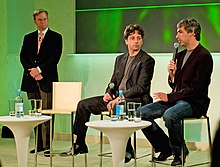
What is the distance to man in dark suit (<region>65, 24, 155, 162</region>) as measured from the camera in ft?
14.6

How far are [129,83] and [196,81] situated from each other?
0.75 meters

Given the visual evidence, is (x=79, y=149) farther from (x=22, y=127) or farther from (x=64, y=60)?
(x=64, y=60)

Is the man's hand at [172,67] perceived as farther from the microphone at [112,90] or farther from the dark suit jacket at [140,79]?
the microphone at [112,90]

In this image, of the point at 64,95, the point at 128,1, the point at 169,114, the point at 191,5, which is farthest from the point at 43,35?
the point at 169,114

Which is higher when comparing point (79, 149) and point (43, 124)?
point (43, 124)

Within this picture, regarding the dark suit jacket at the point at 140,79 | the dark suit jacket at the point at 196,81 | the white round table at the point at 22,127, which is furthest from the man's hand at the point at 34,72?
the dark suit jacket at the point at 196,81

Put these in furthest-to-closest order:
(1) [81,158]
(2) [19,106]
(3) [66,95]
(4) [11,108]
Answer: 1. (1) [81,158]
2. (3) [66,95]
3. (4) [11,108]
4. (2) [19,106]

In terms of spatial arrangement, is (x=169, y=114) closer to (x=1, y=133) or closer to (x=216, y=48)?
(x=216, y=48)

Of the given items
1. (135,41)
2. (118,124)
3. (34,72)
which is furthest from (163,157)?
(34,72)

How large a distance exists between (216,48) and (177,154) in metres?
1.93

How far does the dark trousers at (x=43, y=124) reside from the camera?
5371mm

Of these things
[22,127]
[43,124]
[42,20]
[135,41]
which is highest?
[42,20]

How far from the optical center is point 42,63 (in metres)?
5.48

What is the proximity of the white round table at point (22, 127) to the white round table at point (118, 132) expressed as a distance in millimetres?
645
